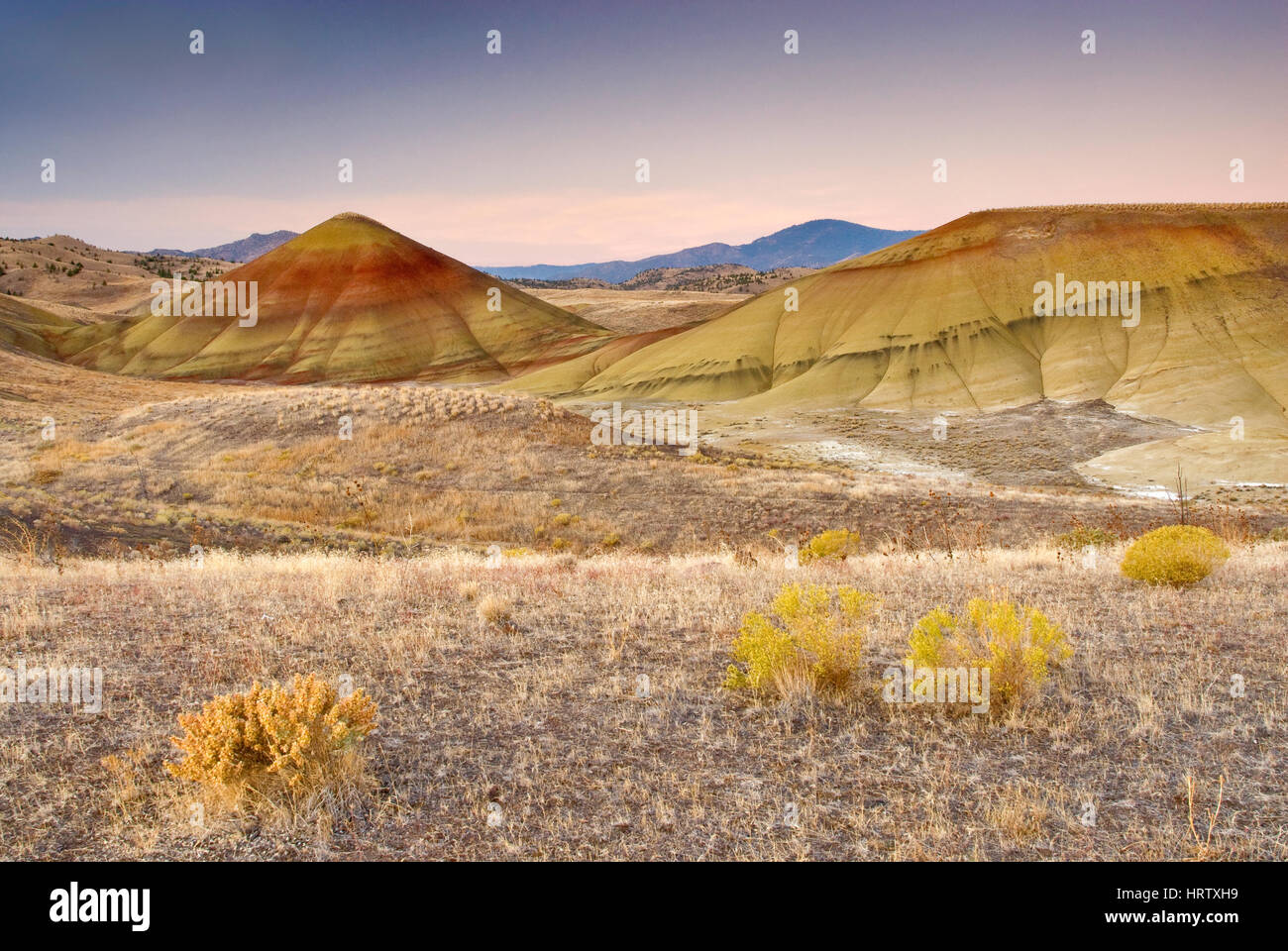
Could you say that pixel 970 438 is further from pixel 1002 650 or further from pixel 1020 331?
pixel 1002 650

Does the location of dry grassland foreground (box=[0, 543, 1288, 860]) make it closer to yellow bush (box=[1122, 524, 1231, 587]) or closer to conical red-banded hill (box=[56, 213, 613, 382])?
yellow bush (box=[1122, 524, 1231, 587])

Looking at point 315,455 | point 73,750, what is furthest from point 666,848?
point 315,455

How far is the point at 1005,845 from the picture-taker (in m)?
4.00

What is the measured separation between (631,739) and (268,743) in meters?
2.27

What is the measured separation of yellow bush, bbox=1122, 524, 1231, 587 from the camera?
950 cm

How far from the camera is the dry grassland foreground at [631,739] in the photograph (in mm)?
4121

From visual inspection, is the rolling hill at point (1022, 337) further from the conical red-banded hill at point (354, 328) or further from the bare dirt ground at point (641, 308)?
the bare dirt ground at point (641, 308)

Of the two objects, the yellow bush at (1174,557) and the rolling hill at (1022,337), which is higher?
the rolling hill at (1022,337)

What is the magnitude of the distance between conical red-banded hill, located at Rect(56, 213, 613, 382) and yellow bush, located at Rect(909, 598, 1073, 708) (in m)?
89.0

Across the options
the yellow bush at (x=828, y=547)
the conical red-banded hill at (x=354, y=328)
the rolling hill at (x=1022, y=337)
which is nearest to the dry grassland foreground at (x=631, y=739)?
the yellow bush at (x=828, y=547)

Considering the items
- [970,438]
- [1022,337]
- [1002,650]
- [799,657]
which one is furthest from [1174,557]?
[1022,337]

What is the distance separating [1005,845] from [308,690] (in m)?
4.11

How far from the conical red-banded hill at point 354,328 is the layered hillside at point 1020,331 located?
90.2 feet

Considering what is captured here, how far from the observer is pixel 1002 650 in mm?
5883
